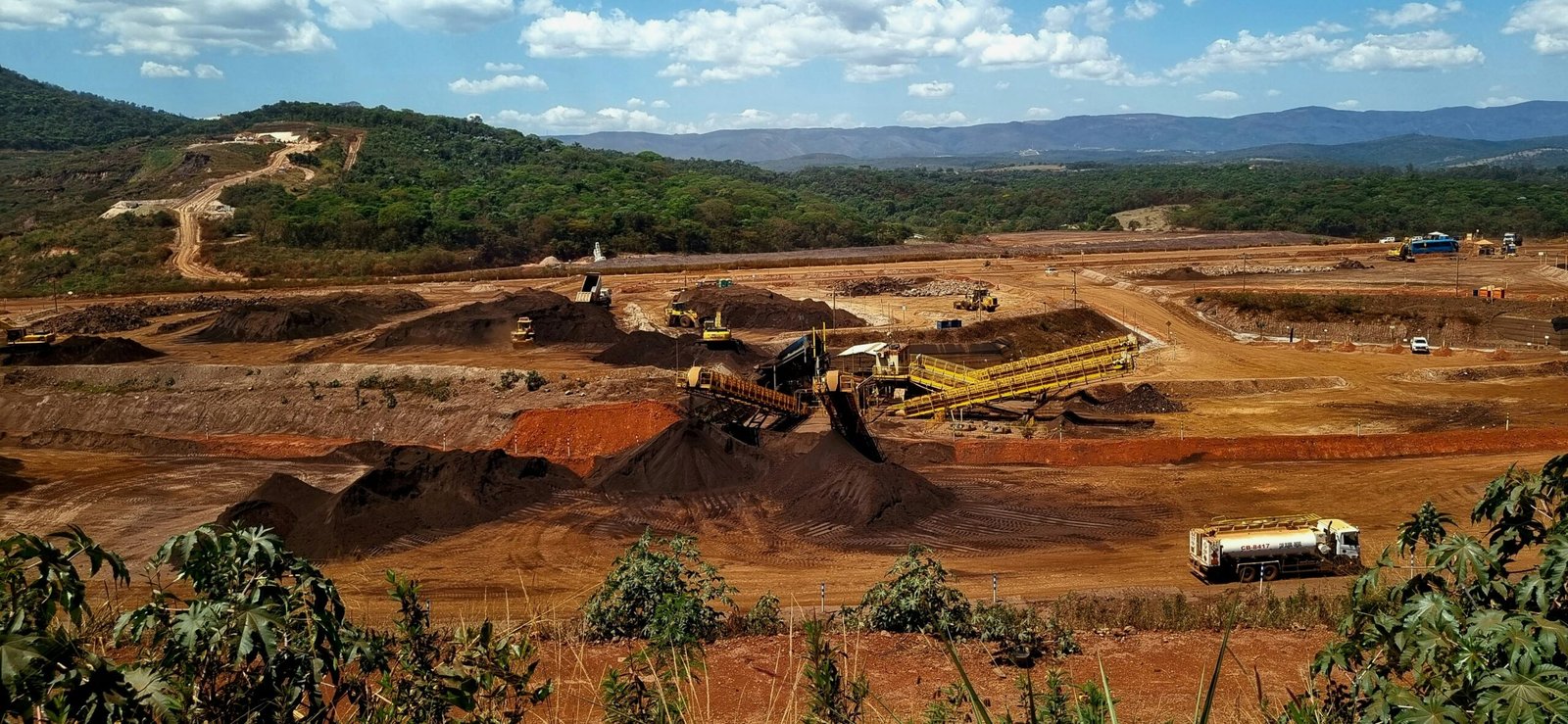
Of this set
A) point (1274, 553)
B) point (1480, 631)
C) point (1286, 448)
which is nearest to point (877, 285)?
point (1286, 448)

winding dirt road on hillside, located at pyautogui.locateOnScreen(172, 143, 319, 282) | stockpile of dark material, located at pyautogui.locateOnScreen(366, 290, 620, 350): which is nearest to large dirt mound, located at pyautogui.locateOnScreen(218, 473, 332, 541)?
stockpile of dark material, located at pyautogui.locateOnScreen(366, 290, 620, 350)

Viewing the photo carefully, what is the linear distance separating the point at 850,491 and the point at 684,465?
485 centimetres

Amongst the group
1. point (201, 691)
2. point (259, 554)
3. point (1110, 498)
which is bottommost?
point (1110, 498)

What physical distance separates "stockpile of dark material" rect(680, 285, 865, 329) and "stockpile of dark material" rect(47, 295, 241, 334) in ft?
106

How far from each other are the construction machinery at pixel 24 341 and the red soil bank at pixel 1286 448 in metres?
45.9

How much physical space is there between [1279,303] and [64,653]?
63167mm

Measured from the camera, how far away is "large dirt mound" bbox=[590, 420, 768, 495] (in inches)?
1169

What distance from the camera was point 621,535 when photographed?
26594 mm

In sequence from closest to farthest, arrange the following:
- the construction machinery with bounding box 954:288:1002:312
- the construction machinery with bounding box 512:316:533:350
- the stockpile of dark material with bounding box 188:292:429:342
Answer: the construction machinery with bounding box 512:316:533:350, the stockpile of dark material with bounding box 188:292:429:342, the construction machinery with bounding box 954:288:1002:312

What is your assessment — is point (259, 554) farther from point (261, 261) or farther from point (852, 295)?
point (261, 261)

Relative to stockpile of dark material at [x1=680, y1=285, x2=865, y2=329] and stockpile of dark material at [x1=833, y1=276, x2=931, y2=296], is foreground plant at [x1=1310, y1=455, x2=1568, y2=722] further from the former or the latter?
stockpile of dark material at [x1=833, y1=276, x2=931, y2=296]

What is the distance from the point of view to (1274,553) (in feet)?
74.7

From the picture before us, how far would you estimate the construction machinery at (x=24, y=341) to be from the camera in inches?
2023

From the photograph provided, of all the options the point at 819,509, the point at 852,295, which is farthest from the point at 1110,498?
the point at 852,295
